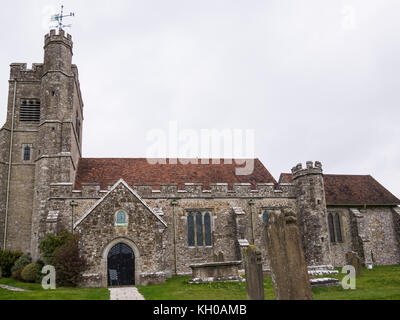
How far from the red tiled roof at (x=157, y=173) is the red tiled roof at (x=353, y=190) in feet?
14.3

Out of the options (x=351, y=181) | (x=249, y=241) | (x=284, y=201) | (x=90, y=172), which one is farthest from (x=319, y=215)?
(x=90, y=172)

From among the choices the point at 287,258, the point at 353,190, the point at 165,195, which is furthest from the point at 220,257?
the point at 287,258

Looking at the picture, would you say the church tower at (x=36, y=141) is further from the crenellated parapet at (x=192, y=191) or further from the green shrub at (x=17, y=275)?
the green shrub at (x=17, y=275)

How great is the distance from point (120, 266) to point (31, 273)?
650 cm

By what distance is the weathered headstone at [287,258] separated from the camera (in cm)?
966

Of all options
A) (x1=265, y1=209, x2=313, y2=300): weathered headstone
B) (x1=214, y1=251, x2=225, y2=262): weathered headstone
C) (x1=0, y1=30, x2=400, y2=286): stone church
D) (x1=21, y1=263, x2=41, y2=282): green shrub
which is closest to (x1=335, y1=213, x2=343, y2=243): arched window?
(x1=0, y1=30, x2=400, y2=286): stone church

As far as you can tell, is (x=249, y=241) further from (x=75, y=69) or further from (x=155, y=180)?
(x=75, y=69)

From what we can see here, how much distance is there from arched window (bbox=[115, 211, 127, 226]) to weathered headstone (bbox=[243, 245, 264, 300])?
10028 millimetres

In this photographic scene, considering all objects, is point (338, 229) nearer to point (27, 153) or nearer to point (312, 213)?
point (312, 213)

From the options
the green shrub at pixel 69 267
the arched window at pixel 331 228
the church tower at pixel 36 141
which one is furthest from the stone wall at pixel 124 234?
the arched window at pixel 331 228

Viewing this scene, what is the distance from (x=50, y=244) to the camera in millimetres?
23438

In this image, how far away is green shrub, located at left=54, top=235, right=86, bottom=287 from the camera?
65.5 ft

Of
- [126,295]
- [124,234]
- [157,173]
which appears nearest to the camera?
[126,295]
